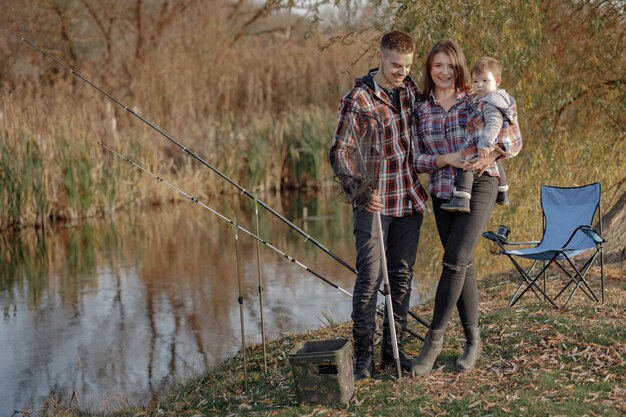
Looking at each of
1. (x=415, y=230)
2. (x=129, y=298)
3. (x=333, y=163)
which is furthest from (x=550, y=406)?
(x=129, y=298)

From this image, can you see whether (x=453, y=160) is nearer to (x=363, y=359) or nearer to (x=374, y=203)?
(x=374, y=203)

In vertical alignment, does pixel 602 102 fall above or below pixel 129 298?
above

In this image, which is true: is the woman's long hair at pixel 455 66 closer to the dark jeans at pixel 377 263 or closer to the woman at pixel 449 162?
the woman at pixel 449 162

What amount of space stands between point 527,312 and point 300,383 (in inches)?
74.9

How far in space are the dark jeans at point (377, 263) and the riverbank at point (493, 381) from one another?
0.34 m

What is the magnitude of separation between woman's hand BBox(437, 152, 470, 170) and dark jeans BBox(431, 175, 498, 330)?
143mm

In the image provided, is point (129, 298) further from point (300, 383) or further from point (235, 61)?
point (235, 61)

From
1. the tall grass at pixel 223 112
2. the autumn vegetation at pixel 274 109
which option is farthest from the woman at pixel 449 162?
the tall grass at pixel 223 112

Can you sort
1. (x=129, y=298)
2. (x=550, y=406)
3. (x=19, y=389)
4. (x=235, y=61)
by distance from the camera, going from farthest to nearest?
(x=235, y=61) → (x=129, y=298) → (x=19, y=389) → (x=550, y=406)

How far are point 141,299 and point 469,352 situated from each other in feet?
17.2

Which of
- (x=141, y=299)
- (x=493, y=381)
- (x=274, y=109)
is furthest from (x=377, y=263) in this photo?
(x=274, y=109)

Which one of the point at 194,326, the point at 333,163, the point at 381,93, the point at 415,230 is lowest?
the point at 194,326

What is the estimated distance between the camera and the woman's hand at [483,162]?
4.08 meters

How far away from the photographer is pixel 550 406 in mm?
3803
